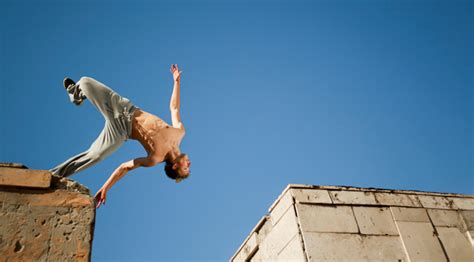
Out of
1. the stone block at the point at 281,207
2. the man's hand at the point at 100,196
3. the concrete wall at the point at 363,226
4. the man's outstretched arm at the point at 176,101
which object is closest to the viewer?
the man's hand at the point at 100,196

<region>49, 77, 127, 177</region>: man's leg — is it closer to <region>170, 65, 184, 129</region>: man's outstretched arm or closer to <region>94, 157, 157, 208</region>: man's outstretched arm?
<region>94, 157, 157, 208</region>: man's outstretched arm

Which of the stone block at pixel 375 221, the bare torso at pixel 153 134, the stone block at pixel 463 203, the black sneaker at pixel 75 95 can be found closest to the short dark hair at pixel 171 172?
the bare torso at pixel 153 134

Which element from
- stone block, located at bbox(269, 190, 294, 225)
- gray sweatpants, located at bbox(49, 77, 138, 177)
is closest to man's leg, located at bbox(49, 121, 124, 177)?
gray sweatpants, located at bbox(49, 77, 138, 177)

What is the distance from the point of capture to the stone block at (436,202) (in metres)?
6.97

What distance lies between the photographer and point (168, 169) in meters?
6.41

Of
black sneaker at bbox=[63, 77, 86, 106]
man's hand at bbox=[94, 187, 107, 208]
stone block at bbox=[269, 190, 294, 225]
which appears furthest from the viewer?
stone block at bbox=[269, 190, 294, 225]

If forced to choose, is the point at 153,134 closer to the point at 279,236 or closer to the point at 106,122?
the point at 106,122

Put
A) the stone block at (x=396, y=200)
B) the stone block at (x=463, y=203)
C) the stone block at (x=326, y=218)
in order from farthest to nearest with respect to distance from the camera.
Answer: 1. the stone block at (x=463, y=203)
2. the stone block at (x=396, y=200)
3. the stone block at (x=326, y=218)

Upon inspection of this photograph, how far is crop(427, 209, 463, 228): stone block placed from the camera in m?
6.74

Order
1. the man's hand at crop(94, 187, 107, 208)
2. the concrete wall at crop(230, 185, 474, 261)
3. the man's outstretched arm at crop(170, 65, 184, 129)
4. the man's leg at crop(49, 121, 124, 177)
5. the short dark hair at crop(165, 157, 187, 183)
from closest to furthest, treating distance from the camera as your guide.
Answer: the man's leg at crop(49, 121, 124, 177)
the man's hand at crop(94, 187, 107, 208)
the concrete wall at crop(230, 185, 474, 261)
the short dark hair at crop(165, 157, 187, 183)
the man's outstretched arm at crop(170, 65, 184, 129)

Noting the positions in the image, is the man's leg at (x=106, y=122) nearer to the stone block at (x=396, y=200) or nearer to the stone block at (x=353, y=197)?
the stone block at (x=353, y=197)

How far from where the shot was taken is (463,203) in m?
7.20

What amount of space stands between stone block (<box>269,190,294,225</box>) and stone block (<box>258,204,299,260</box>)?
0.25 ft

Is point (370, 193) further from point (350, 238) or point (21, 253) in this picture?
point (21, 253)
